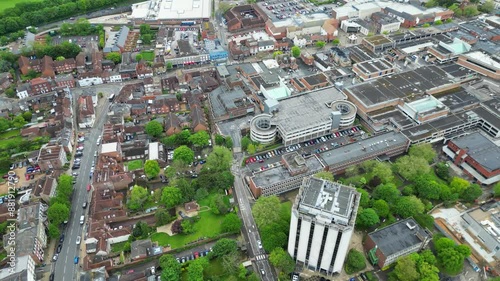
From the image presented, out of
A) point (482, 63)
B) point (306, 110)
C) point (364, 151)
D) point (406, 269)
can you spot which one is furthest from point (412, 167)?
point (482, 63)

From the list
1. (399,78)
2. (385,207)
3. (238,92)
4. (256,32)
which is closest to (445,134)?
(399,78)

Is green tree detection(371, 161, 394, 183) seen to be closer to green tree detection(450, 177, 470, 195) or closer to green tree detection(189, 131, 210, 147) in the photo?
green tree detection(450, 177, 470, 195)

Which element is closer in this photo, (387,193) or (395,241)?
(395,241)

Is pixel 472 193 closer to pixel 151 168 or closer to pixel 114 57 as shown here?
pixel 151 168

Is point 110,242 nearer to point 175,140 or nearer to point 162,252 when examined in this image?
point 162,252

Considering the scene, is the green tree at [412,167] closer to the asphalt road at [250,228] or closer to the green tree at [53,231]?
the asphalt road at [250,228]

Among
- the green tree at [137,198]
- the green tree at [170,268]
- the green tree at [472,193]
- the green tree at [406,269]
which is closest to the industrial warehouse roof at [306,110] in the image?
the green tree at [472,193]

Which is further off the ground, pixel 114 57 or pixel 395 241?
pixel 114 57

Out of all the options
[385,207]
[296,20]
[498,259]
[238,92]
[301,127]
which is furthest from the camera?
[296,20]
